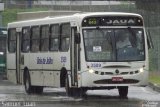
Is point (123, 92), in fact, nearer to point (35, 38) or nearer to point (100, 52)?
point (100, 52)

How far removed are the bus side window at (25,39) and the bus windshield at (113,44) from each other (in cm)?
→ 552

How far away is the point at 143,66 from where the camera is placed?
2200 centimetres

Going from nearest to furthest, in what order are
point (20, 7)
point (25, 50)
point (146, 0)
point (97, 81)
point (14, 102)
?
1. point (14, 102)
2. point (97, 81)
3. point (25, 50)
4. point (146, 0)
5. point (20, 7)

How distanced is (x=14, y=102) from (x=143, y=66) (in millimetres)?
4454

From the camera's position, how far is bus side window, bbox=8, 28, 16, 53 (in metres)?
28.7

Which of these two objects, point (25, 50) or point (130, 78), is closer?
point (130, 78)

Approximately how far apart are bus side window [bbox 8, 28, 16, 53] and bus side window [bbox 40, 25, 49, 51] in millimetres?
3378

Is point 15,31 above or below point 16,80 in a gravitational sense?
above

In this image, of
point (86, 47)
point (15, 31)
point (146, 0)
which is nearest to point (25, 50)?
point (15, 31)

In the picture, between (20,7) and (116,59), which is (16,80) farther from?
(20,7)

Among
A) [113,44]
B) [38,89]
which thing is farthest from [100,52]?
[38,89]

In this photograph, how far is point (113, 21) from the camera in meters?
22.2

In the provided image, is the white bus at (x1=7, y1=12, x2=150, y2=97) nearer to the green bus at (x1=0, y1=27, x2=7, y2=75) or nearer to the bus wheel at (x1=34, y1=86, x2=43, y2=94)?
the bus wheel at (x1=34, y1=86, x2=43, y2=94)

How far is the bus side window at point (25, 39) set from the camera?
2705cm
